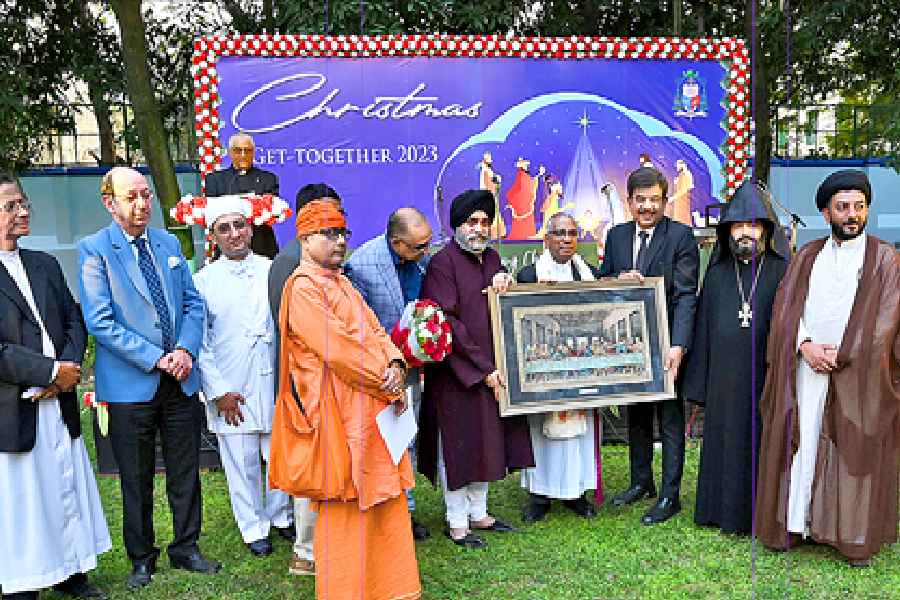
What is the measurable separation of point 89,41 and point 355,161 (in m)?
6.55

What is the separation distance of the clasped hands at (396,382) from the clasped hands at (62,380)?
5.08ft

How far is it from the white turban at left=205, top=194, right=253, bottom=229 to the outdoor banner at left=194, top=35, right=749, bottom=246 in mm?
5350

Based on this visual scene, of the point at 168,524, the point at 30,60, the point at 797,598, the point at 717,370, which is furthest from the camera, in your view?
the point at 30,60

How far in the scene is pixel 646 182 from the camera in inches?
225

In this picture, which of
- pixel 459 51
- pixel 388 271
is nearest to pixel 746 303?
pixel 388 271

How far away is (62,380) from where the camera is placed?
14.5 ft

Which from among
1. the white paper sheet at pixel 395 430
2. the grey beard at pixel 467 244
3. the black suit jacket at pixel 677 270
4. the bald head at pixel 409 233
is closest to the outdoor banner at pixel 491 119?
the black suit jacket at pixel 677 270

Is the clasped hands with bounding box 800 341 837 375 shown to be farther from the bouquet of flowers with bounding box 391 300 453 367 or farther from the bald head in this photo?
the bald head

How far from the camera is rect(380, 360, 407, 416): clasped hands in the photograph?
4281 mm

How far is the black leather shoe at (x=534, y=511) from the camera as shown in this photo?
19.3 feet

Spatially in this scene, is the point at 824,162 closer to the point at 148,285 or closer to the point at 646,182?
the point at 646,182

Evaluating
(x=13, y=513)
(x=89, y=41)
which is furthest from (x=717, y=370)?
(x=89, y=41)

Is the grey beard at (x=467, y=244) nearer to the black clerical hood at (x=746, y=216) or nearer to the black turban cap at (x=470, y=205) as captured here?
the black turban cap at (x=470, y=205)

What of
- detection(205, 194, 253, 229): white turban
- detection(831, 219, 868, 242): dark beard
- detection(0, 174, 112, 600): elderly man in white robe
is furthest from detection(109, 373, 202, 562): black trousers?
detection(831, 219, 868, 242): dark beard
